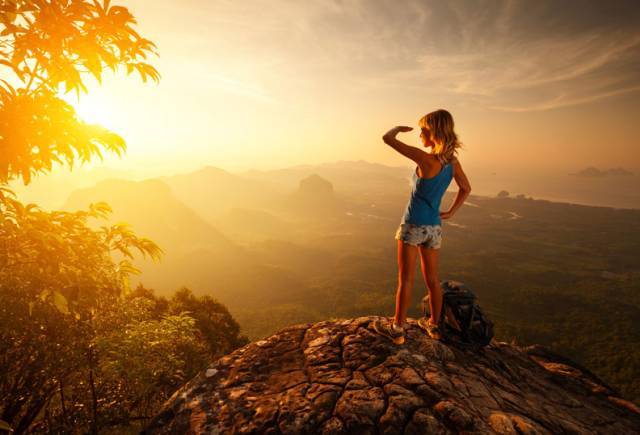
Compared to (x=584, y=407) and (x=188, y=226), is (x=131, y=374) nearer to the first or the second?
(x=584, y=407)

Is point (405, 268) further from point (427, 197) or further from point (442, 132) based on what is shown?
point (442, 132)

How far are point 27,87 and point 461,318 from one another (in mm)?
6560

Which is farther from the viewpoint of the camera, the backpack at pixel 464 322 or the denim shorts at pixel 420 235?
the backpack at pixel 464 322

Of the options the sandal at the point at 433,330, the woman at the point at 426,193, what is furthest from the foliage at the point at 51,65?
the sandal at the point at 433,330

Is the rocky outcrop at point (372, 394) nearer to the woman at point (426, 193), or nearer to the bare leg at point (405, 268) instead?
the woman at point (426, 193)

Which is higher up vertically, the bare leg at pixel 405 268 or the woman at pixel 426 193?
the woman at pixel 426 193

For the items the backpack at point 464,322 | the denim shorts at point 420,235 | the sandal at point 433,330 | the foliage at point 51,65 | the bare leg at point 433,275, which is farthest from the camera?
the backpack at point 464,322

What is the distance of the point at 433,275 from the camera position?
4488mm

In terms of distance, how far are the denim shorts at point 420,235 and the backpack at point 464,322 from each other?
4.93 ft

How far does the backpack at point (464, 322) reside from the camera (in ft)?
16.4

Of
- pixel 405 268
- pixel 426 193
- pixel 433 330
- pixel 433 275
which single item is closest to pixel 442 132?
pixel 426 193

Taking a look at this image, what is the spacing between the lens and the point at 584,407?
15.8ft

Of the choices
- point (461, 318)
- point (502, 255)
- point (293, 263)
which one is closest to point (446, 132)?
point (461, 318)

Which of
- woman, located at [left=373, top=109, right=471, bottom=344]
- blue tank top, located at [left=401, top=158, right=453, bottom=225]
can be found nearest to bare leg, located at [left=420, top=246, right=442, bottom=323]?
woman, located at [left=373, top=109, right=471, bottom=344]
